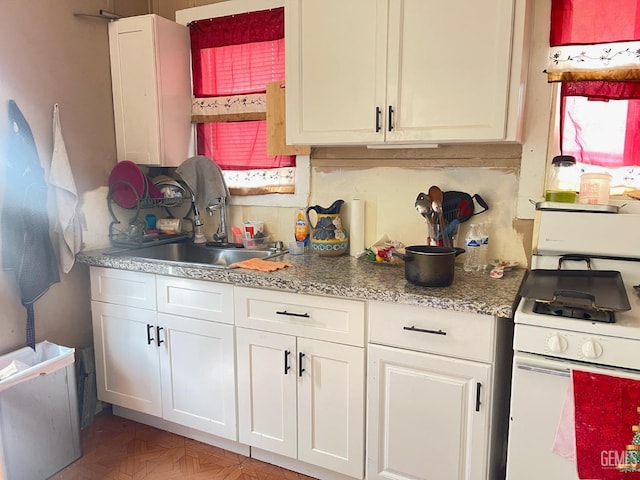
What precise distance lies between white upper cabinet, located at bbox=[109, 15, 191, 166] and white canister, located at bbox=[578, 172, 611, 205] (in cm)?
202

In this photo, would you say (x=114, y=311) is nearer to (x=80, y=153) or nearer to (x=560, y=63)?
(x=80, y=153)

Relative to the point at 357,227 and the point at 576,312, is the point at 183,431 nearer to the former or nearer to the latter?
the point at 357,227

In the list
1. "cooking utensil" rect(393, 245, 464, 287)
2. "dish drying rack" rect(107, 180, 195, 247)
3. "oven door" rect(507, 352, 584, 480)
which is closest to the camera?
"oven door" rect(507, 352, 584, 480)

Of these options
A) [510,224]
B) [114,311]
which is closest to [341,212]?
[510,224]

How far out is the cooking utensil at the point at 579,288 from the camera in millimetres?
1448

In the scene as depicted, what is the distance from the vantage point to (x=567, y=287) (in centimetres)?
162

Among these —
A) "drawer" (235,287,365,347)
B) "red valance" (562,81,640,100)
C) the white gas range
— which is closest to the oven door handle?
the white gas range

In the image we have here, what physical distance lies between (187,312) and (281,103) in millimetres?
→ 1156

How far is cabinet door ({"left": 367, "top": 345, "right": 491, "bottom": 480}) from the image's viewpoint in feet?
5.40

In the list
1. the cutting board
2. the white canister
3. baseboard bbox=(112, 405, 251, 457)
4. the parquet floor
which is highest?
the cutting board

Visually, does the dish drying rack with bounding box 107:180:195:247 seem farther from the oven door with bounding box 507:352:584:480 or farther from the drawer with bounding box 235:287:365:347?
the oven door with bounding box 507:352:584:480

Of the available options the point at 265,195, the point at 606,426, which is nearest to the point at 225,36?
the point at 265,195

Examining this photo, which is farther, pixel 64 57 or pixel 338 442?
pixel 64 57

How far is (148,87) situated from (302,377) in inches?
67.3
